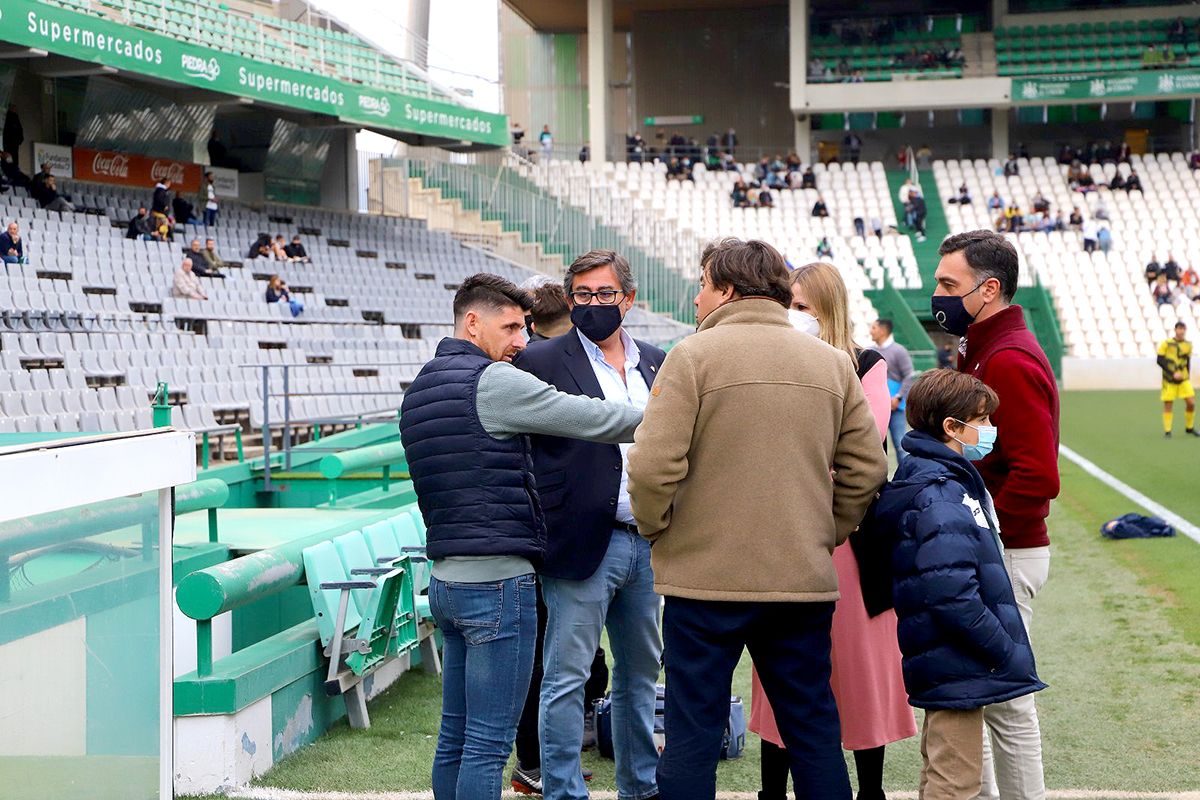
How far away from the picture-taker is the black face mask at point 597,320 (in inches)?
157

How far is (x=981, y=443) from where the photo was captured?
3.61m

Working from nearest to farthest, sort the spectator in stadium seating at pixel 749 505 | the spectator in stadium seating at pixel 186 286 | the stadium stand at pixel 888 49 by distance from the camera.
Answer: the spectator in stadium seating at pixel 749 505, the spectator in stadium seating at pixel 186 286, the stadium stand at pixel 888 49

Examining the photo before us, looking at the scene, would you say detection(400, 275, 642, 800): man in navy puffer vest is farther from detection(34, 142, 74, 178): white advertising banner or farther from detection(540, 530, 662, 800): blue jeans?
detection(34, 142, 74, 178): white advertising banner

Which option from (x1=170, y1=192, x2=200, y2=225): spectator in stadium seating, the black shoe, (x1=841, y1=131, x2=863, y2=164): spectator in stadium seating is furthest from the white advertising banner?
(x1=841, y1=131, x2=863, y2=164): spectator in stadium seating

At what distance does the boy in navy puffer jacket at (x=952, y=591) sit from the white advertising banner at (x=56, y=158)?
22.4 m

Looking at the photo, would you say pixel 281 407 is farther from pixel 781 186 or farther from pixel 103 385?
pixel 781 186

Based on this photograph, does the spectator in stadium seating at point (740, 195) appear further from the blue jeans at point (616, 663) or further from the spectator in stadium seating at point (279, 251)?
the blue jeans at point (616, 663)

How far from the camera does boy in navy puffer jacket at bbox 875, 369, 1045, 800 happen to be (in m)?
3.37

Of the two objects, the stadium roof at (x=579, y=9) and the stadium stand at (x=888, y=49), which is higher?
the stadium roof at (x=579, y=9)

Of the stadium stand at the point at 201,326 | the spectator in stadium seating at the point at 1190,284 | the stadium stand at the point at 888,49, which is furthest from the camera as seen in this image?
the stadium stand at the point at 888,49

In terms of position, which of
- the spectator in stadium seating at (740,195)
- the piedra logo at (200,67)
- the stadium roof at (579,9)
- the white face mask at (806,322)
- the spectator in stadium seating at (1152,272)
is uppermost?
the stadium roof at (579,9)

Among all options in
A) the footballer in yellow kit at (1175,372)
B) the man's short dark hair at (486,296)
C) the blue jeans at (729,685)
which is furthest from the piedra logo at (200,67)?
the blue jeans at (729,685)

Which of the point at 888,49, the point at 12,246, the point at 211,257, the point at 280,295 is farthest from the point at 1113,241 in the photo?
the point at 12,246

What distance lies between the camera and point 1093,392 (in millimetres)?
28109
